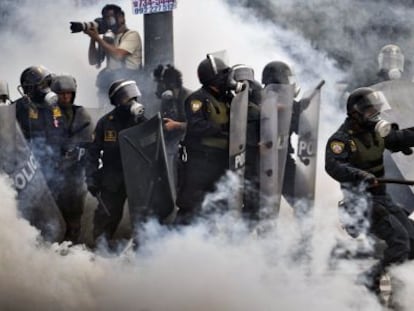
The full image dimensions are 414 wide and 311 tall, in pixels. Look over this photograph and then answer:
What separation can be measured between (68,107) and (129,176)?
766 millimetres

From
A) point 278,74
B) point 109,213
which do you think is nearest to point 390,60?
point 278,74

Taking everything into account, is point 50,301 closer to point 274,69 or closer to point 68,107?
point 68,107

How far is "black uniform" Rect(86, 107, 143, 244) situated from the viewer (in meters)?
6.89

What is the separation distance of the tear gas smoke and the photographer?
0.27ft

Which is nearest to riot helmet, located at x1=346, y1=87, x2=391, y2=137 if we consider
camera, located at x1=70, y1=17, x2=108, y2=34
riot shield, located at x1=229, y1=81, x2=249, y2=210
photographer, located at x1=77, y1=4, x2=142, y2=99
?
riot shield, located at x1=229, y1=81, x2=249, y2=210

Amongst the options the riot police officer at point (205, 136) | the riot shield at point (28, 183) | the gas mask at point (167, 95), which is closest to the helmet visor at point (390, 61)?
the riot police officer at point (205, 136)

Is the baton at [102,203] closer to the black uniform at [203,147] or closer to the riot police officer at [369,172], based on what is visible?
the black uniform at [203,147]

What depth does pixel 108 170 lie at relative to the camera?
6957 millimetres

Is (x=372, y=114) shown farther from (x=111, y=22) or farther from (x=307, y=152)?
(x=111, y=22)

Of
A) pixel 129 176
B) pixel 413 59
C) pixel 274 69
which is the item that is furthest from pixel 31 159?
pixel 413 59

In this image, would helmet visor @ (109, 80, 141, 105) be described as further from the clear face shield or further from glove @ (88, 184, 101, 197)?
the clear face shield

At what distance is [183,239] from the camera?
659 cm

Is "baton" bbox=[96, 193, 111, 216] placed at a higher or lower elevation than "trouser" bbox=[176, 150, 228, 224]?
lower

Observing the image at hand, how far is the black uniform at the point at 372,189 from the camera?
20.2ft
